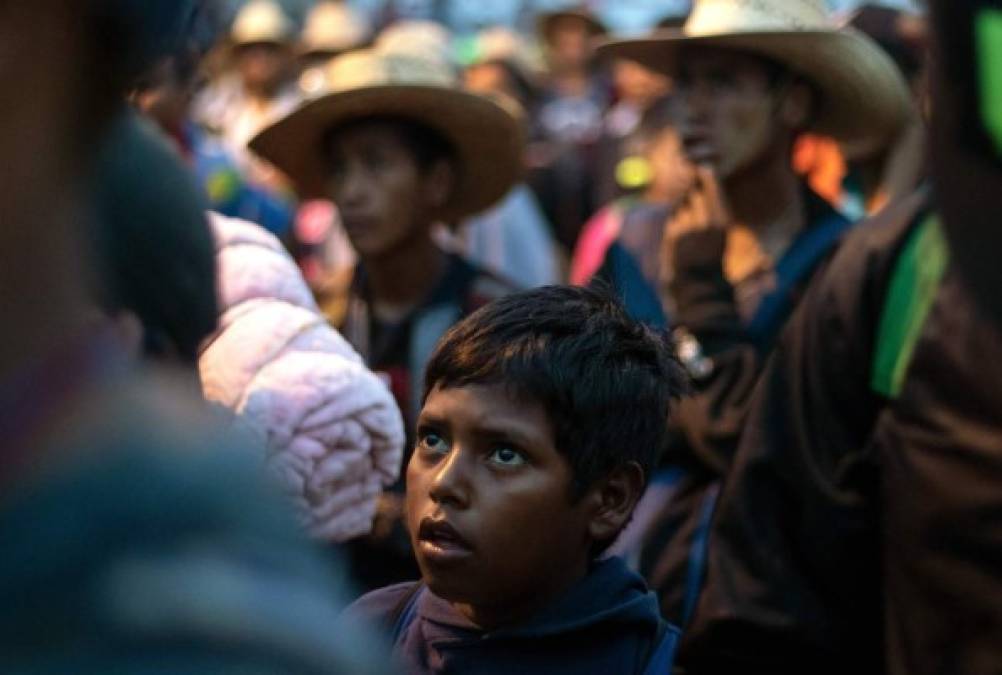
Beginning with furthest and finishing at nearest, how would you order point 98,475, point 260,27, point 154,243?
point 260,27 < point 154,243 < point 98,475

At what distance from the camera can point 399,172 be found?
17.2 ft

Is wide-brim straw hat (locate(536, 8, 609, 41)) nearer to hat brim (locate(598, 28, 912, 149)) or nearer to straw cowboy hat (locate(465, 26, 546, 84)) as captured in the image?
straw cowboy hat (locate(465, 26, 546, 84))

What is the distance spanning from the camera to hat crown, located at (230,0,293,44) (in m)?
11.0

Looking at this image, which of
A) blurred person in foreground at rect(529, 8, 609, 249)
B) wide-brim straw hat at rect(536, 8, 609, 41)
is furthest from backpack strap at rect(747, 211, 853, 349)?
wide-brim straw hat at rect(536, 8, 609, 41)

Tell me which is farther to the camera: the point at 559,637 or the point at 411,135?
the point at 411,135

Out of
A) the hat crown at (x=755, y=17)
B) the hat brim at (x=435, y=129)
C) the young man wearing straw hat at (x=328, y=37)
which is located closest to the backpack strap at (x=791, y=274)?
the hat crown at (x=755, y=17)

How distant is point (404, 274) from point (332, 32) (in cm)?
718

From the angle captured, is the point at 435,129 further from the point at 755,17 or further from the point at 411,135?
the point at 755,17

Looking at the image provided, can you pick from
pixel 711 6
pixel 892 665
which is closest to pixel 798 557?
pixel 892 665

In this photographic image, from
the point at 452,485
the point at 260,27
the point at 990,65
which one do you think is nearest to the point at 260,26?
the point at 260,27

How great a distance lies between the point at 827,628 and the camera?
3652 millimetres

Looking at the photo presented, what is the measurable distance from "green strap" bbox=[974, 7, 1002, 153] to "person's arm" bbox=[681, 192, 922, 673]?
7.89 ft

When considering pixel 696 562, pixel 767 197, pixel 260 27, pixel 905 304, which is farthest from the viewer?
pixel 260 27

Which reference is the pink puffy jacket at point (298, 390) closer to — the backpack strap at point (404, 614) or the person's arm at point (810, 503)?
the backpack strap at point (404, 614)
